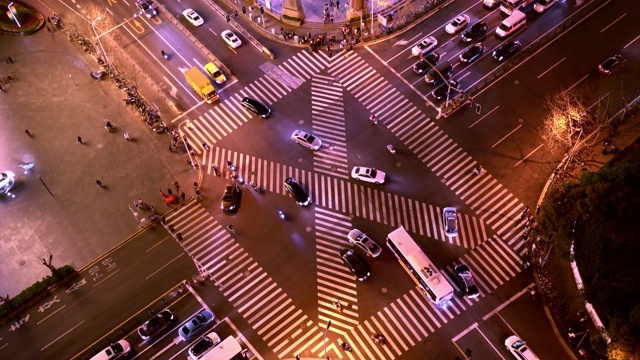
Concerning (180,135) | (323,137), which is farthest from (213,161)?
(323,137)

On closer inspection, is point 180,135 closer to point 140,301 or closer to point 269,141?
point 269,141

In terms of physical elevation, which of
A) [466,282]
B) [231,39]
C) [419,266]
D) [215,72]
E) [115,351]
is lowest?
[466,282]

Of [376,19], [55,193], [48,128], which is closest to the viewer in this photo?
[55,193]

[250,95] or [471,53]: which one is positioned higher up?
[471,53]

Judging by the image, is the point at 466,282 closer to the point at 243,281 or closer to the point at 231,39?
the point at 243,281

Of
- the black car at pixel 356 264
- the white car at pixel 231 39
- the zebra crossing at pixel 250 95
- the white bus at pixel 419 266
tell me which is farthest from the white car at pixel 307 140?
the white car at pixel 231 39

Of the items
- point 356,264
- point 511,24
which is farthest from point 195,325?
point 511,24
